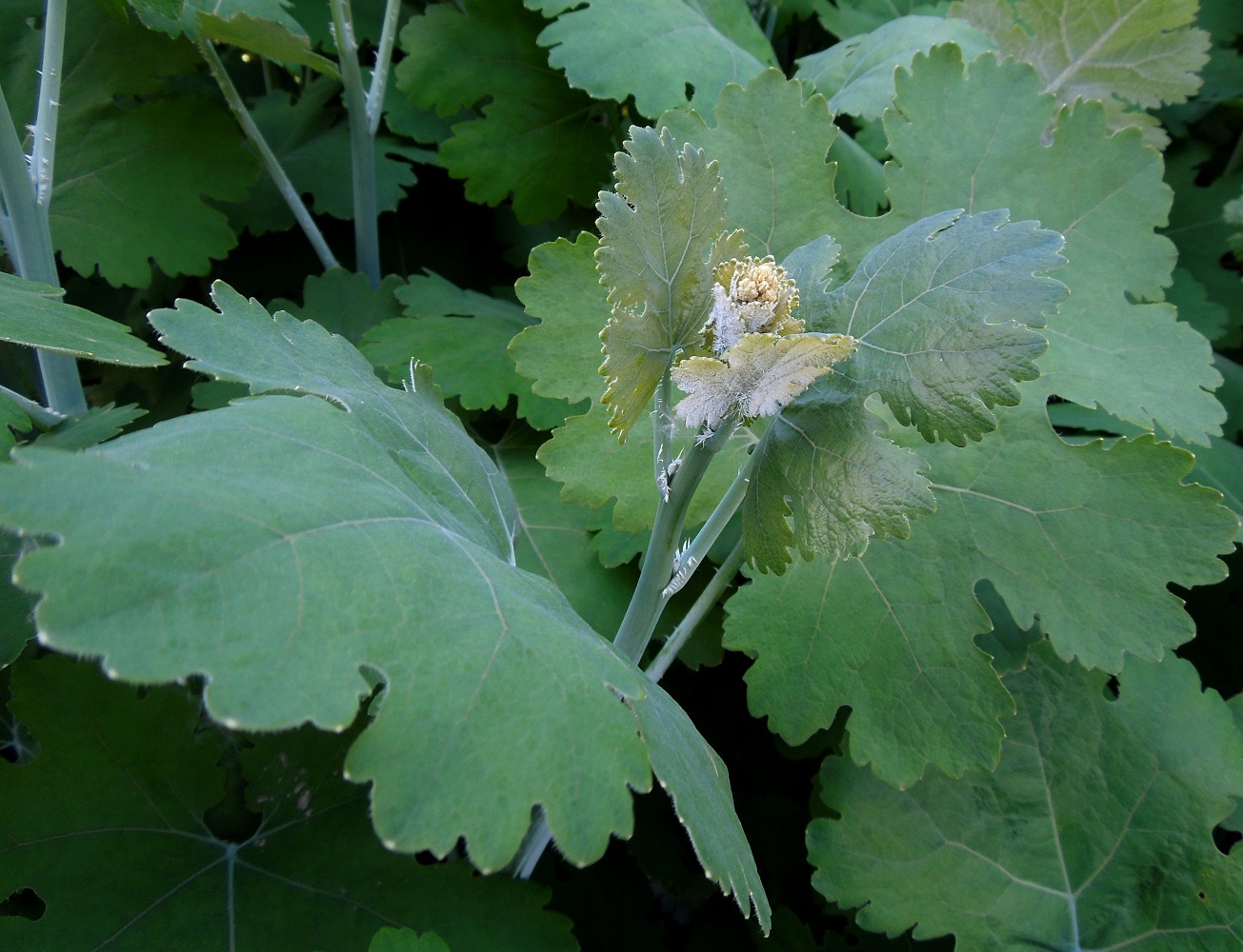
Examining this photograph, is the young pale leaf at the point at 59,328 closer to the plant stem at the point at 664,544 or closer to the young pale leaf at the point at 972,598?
the plant stem at the point at 664,544

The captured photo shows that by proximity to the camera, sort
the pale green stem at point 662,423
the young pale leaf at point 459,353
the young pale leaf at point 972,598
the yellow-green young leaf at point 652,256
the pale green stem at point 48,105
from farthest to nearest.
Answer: the young pale leaf at point 459,353 < the pale green stem at point 48,105 < the young pale leaf at point 972,598 < the pale green stem at point 662,423 < the yellow-green young leaf at point 652,256

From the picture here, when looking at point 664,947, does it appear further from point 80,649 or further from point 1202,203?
point 1202,203

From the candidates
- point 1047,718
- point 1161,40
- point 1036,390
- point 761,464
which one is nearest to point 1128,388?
point 1036,390

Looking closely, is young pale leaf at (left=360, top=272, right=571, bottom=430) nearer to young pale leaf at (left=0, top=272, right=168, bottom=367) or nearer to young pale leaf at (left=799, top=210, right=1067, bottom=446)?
young pale leaf at (left=0, top=272, right=168, bottom=367)

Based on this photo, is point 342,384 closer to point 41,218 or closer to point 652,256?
point 652,256

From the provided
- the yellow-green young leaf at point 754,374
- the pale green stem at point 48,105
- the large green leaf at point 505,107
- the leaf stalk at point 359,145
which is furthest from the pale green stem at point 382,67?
the yellow-green young leaf at point 754,374

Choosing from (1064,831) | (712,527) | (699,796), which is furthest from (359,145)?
(1064,831)
